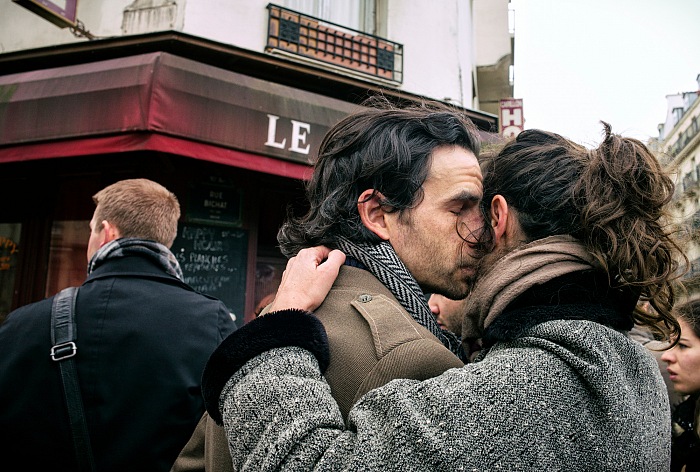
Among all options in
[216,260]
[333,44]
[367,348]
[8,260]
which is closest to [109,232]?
[367,348]

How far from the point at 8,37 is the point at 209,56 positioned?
280cm

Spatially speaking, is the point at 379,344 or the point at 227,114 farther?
the point at 227,114

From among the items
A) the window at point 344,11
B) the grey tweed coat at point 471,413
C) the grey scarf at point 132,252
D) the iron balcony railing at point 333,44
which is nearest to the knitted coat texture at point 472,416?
the grey tweed coat at point 471,413

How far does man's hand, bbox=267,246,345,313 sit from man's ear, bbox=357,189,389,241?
22 centimetres

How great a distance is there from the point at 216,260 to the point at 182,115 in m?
1.81

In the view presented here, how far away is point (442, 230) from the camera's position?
1734 mm

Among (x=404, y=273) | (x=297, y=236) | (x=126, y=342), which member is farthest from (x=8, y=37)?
(x=404, y=273)

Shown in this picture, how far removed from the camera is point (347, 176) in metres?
1.83

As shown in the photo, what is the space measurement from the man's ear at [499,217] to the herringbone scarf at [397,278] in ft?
1.04

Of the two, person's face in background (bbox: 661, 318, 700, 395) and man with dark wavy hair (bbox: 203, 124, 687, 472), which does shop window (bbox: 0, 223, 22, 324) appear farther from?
person's face in background (bbox: 661, 318, 700, 395)

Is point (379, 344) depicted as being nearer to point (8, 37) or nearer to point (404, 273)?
point (404, 273)

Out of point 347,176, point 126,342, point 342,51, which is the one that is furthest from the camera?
point 342,51

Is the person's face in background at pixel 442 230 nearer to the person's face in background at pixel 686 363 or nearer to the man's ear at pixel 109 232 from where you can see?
the man's ear at pixel 109 232

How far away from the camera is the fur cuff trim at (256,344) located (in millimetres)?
1251
